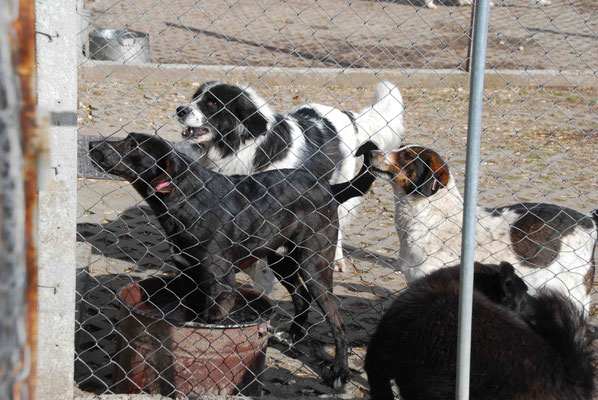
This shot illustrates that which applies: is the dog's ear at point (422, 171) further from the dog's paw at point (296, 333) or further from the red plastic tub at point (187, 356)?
the red plastic tub at point (187, 356)

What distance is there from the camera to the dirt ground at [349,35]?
12750 mm

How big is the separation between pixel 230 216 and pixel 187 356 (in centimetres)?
75

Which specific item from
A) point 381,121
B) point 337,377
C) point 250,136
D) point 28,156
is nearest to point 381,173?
point 337,377

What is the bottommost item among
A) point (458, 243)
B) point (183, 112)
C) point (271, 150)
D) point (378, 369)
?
point (378, 369)

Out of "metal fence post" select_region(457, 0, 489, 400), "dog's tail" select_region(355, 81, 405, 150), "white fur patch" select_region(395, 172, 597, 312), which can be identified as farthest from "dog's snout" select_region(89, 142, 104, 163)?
"dog's tail" select_region(355, 81, 405, 150)

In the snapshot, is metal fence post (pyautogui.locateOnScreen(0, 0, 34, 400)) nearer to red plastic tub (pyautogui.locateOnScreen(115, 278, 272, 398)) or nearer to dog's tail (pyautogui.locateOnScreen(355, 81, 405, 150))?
red plastic tub (pyautogui.locateOnScreen(115, 278, 272, 398))

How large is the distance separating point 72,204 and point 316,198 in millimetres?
1537

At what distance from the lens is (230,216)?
4.25m

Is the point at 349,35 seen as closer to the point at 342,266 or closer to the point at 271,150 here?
the point at 342,266

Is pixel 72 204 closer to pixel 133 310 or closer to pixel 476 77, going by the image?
pixel 133 310

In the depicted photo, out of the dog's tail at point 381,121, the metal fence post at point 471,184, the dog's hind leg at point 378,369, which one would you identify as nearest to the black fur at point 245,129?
the dog's tail at point 381,121

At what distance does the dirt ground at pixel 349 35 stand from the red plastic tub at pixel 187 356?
834 cm

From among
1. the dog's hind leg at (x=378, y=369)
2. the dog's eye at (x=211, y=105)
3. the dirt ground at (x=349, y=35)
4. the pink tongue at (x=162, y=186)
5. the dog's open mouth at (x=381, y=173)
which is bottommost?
the dog's hind leg at (x=378, y=369)

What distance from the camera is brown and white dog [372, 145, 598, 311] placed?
4719 millimetres
